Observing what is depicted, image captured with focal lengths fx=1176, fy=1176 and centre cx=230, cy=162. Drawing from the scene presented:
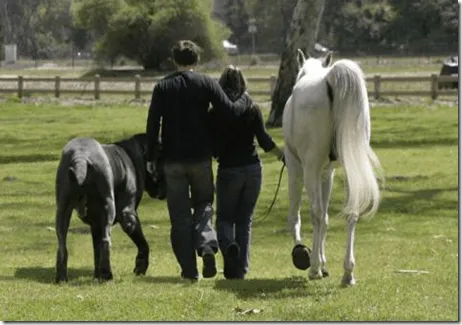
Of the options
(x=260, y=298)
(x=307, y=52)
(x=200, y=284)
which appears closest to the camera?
(x=260, y=298)

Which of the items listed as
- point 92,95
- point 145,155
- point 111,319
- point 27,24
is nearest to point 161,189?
point 145,155

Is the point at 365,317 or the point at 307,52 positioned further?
the point at 307,52

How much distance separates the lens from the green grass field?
8180 mm

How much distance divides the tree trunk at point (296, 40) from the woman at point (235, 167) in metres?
19.2

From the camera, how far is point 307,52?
1165 inches

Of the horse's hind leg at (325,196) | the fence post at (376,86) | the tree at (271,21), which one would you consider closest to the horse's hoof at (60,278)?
the horse's hind leg at (325,196)

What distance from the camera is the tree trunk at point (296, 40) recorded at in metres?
29.6

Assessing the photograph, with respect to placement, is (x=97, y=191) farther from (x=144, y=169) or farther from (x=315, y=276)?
(x=315, y=276)

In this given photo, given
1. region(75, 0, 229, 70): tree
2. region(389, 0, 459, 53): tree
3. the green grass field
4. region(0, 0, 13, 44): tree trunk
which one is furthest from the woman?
region(0, 0, 13, 44): tree trunk

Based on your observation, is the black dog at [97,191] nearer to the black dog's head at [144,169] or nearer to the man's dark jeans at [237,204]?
the black dog's head at [144,169]

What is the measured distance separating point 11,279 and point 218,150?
2246mm

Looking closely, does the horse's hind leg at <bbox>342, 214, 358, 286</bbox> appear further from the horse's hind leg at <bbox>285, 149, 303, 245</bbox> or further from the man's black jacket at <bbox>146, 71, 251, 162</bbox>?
the man's black jacket at <bbox>146, 71, 251, 162</bbox>

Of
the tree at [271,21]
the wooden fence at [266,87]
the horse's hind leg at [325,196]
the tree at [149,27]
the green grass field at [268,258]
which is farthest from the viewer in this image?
the tree at [271,21]

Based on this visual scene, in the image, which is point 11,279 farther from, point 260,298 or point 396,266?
point 396,266
